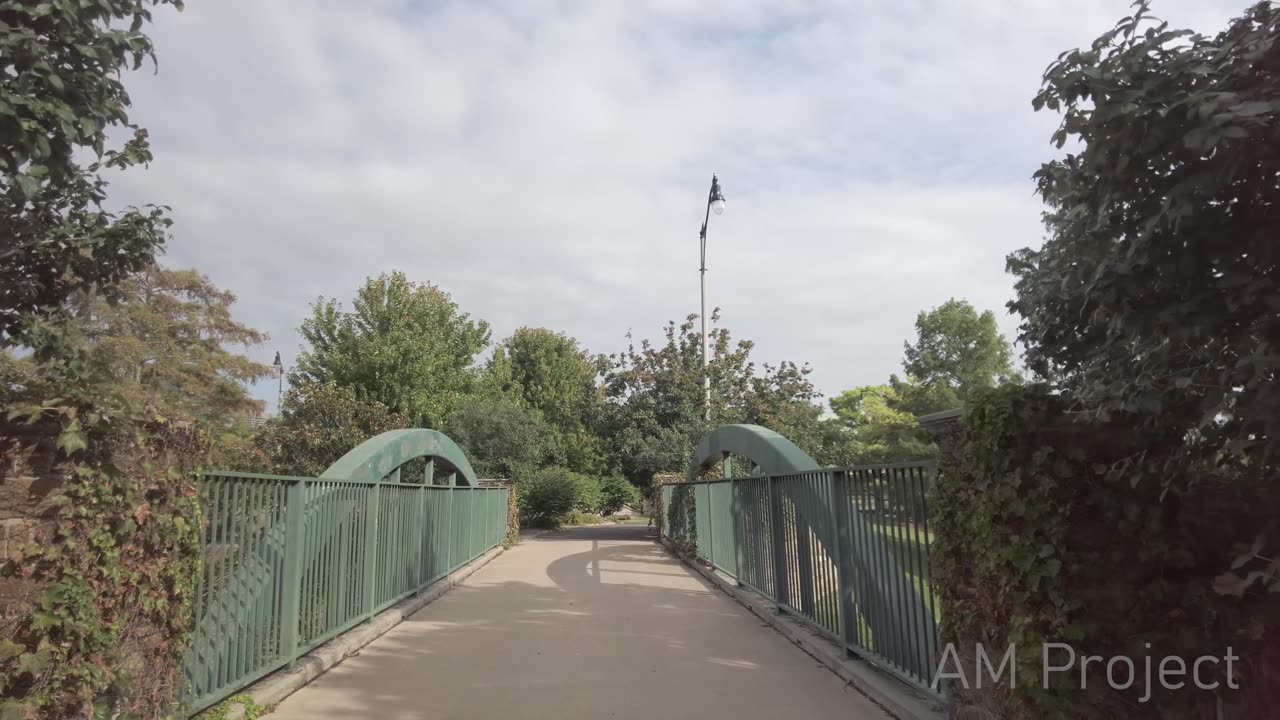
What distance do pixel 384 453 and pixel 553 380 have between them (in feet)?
136

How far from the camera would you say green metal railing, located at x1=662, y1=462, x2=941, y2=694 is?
5402 millimetres

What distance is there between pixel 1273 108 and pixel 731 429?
12870 mm

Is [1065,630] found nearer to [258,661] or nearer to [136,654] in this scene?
[136,654]

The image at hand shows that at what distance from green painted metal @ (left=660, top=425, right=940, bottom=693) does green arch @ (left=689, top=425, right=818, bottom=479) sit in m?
0.03

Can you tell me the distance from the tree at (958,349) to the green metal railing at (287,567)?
4154cm

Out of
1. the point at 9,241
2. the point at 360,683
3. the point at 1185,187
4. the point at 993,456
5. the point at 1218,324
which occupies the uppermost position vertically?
the point at 9,241

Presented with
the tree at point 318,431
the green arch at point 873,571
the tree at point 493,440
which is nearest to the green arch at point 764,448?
the green arch at point 873,571

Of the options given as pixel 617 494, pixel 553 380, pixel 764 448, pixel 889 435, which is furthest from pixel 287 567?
pixel 553 380

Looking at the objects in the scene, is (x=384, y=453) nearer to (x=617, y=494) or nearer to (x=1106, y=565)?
(x=1106, y=565)

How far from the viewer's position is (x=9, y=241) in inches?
214

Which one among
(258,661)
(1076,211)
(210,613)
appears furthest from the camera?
(258,661)

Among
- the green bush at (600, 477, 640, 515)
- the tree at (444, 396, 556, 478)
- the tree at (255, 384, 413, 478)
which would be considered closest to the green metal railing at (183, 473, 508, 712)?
the tree at (255, 384, 413, 478)

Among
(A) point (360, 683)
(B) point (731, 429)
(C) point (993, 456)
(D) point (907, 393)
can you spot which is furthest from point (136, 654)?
(D) point (907, 393)

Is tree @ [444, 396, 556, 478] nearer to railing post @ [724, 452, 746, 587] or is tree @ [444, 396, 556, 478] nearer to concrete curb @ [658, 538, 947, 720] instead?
railing post @ [724, 452, 746, 587]
